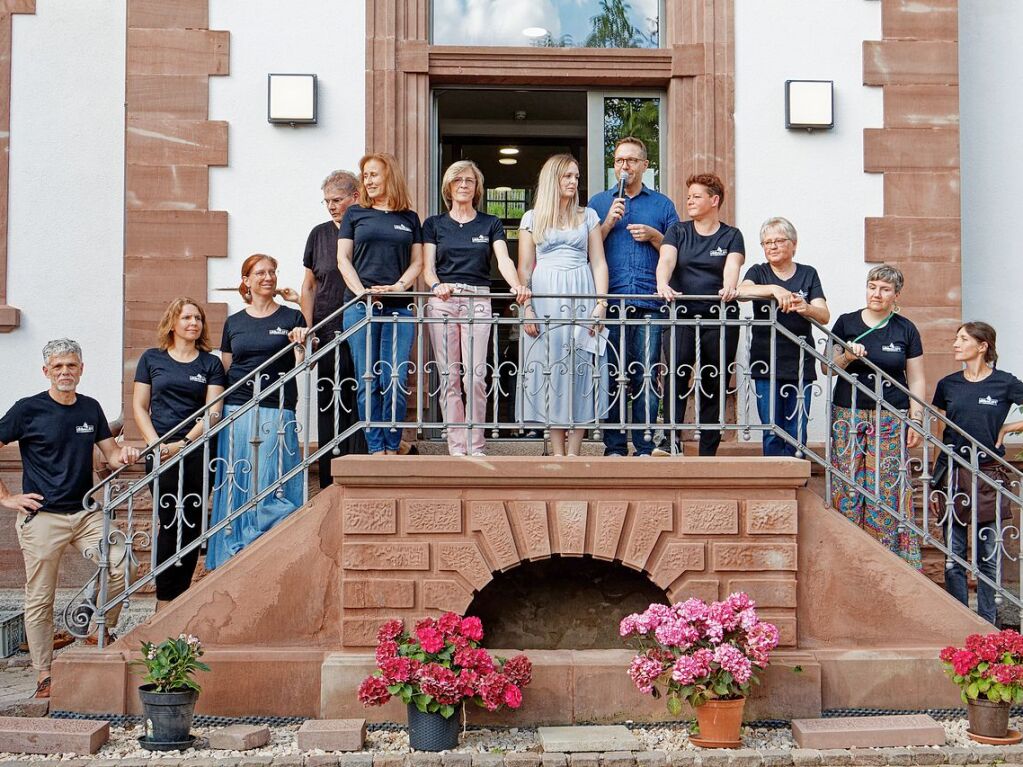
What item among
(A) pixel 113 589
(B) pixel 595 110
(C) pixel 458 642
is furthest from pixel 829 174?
(A) pixel 113 589

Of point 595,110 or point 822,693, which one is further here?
point 595,110

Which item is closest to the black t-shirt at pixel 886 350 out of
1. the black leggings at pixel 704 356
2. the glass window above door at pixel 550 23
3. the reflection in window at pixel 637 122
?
the black leggings at pixel 704 356

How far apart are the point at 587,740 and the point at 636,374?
2277 mm

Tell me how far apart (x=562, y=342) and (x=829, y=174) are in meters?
2.97

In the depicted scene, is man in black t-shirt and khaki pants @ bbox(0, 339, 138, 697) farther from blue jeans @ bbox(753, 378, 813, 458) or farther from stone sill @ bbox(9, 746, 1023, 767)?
blue jeans @ bbox(753, 378, 813, 458)

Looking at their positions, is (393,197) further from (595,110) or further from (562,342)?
(595,110)

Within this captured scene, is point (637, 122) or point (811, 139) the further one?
point (637, 122)

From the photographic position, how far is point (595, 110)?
9531mm

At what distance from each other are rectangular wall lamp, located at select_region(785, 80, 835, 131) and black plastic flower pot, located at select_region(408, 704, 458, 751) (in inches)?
201

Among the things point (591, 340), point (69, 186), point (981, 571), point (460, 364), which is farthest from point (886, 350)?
point (69, 186)

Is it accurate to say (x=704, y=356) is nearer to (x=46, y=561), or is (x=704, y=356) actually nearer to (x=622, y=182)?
(x=622, y=182)

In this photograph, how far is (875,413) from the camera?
280 inches

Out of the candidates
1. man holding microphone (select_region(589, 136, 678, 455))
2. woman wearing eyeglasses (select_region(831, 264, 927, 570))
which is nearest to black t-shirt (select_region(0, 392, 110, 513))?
man holding microphone (select_region(589, 136, 678, 455))

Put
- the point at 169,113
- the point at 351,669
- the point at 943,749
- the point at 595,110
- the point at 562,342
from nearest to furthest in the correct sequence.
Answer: the point at 943,749, the point at 351,669, the point at 562,342, the point at 169,113, the point at 595,110
